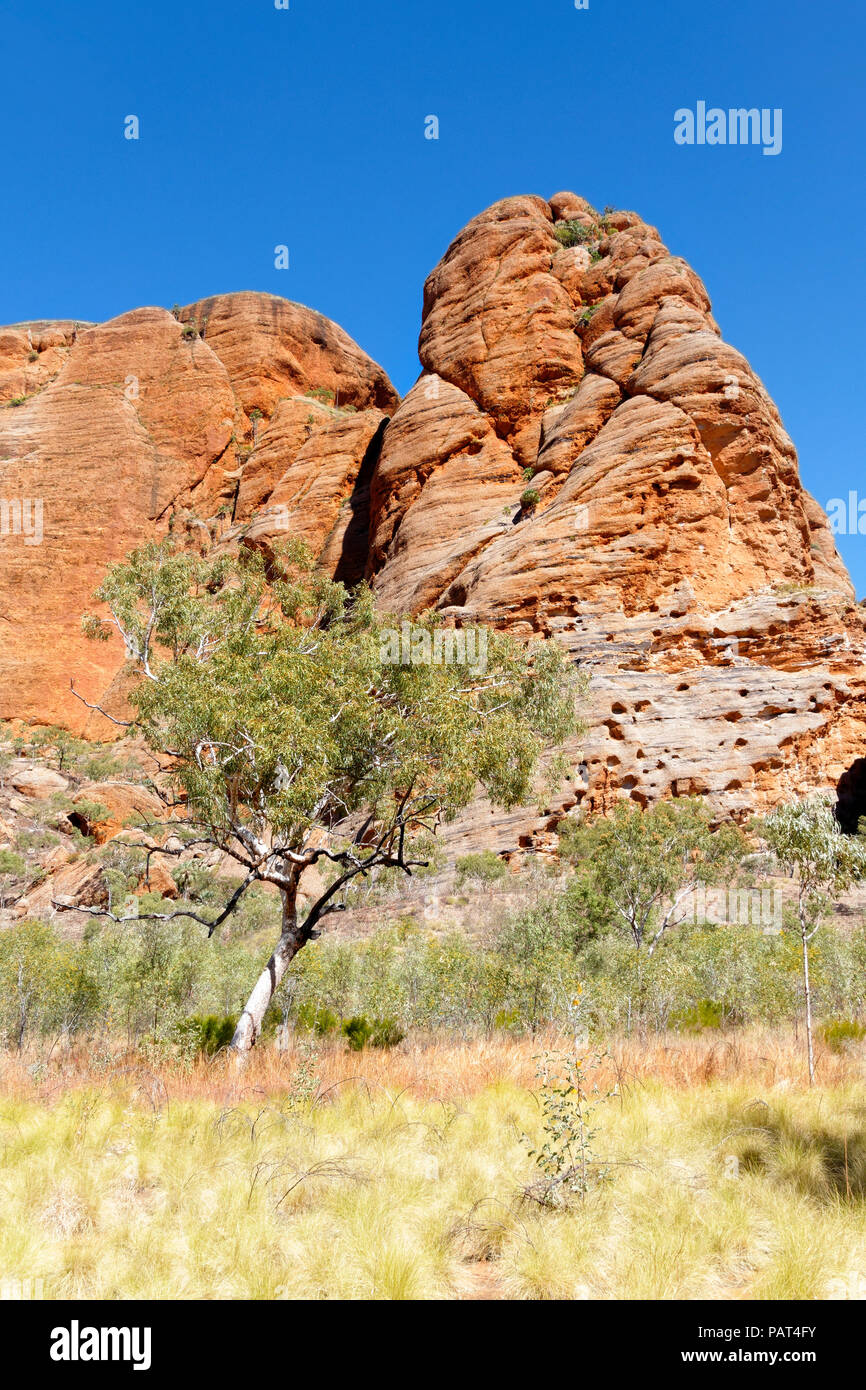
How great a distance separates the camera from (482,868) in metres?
25.5

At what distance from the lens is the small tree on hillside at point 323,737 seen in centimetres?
1027

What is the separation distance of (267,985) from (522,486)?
32529 millimetres

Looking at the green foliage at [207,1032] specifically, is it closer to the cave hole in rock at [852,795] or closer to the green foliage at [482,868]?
the green foliage at [482,868]

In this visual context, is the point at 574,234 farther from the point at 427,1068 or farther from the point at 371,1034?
the point at 427,1068

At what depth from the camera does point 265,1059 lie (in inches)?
376

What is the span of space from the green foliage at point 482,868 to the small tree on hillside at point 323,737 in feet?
43.4

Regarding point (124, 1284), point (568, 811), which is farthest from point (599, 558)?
point (124, 1284)

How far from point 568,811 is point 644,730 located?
405 cm

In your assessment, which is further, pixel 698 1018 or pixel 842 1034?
pixel 698 1018

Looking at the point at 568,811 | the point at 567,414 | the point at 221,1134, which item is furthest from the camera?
the point at 567,414

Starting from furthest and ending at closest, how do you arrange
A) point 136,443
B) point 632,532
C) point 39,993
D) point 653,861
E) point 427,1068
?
point 136,443 < point 632,532 < point 653,861 < point 39,993 < point 427,1068

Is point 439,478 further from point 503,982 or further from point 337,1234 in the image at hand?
point 337,1234

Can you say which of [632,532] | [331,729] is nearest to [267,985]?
[331,729]

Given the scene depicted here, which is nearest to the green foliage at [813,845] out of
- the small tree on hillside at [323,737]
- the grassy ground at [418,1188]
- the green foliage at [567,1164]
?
the grassy ground at [418,1188]
